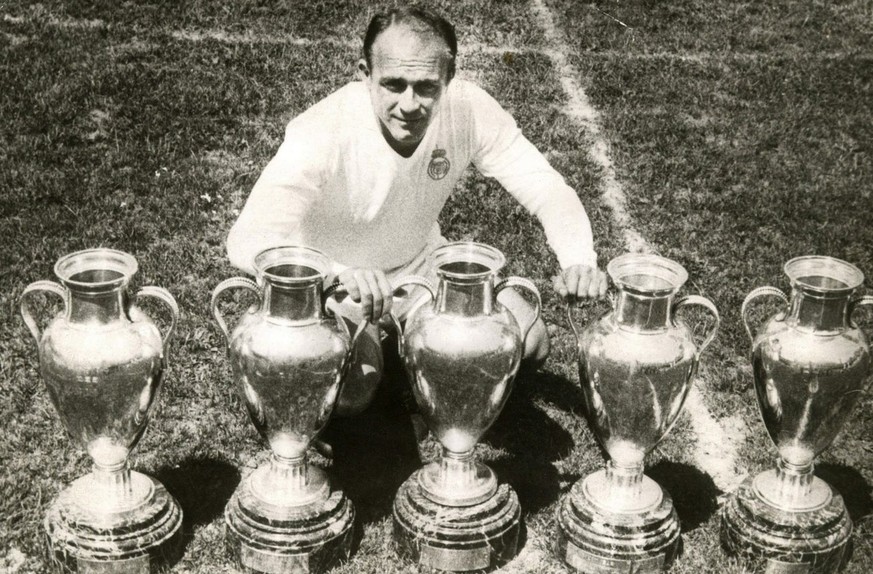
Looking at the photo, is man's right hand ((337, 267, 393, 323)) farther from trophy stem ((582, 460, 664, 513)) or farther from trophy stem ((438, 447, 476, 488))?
trophy stem ((582, 460, 664, 513))

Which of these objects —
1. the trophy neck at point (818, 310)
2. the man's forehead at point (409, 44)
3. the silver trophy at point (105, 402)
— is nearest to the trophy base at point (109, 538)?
the silver trophy at point (105, 402)

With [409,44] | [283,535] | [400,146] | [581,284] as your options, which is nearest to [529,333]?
[581,284]

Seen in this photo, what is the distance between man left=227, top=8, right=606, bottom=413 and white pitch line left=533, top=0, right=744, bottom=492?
682mm

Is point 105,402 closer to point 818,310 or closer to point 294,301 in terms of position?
point 294,301

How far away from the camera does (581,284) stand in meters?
3.48

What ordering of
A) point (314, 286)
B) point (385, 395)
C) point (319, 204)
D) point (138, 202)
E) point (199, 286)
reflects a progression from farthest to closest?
point (138, 202)
point (199, 286)
point (385, 395)
point (319, 204)
point (314, 286)

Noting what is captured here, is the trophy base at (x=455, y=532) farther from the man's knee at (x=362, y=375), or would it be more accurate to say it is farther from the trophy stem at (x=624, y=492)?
the man's knee at (x=362, y=375)

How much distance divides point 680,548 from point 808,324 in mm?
812

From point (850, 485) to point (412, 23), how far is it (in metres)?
2.15

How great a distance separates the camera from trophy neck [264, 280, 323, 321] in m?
3.18

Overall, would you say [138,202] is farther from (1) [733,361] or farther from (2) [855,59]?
(2) [855,59]

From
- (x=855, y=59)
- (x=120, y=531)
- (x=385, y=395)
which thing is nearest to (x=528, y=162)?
(x=385, y=395)

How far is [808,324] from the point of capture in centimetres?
331

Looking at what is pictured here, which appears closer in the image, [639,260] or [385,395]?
[639,260]
